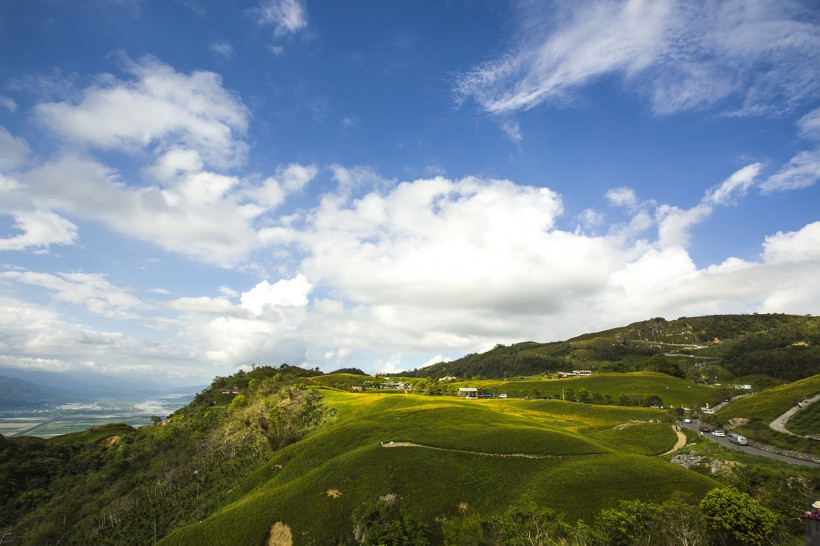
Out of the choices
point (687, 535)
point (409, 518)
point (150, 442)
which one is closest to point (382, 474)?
point (409, 518)

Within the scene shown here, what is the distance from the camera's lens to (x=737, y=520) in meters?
41.2

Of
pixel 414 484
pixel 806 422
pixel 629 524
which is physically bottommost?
pixel 629 524

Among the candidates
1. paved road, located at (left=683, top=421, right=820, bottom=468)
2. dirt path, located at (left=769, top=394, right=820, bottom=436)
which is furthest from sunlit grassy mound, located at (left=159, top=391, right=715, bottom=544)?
dirt path, located at (left=769, top=394, right=820, bottom=436)

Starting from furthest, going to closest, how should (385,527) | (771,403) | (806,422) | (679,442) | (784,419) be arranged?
(771,403) → (784,419) → (806,422) → (679,442) → (385,527)

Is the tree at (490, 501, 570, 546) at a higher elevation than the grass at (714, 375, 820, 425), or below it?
A: below

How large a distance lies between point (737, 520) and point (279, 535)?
1977 inches

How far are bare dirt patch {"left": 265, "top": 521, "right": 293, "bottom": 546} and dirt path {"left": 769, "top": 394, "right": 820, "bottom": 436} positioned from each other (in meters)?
114

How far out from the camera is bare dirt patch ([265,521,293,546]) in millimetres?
54750

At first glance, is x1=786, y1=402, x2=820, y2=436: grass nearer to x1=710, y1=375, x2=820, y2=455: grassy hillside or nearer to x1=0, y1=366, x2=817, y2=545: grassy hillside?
x1=710, y1=375, x2=820, y2=455: grassy hillside

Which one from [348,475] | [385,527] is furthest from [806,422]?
[385,527]

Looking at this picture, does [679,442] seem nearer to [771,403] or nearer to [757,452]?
[757,452]

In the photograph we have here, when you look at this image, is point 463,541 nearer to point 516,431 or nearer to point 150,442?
point 516,431

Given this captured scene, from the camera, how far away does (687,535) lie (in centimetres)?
3853

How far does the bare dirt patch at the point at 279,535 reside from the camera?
54.8 meters
